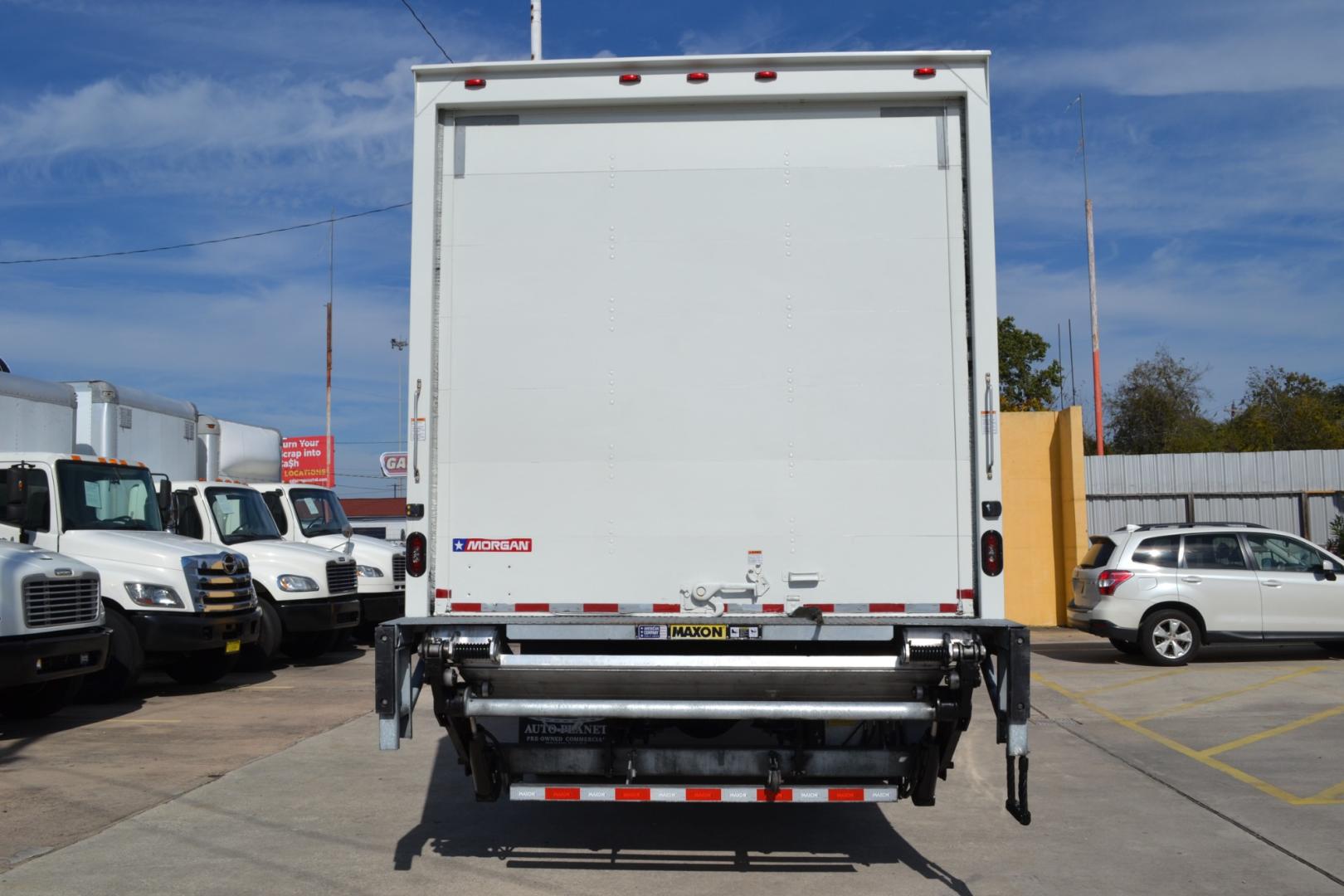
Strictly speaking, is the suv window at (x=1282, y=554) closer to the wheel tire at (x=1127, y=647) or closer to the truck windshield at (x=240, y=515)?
the wheel tire at (x=1127, y=647)

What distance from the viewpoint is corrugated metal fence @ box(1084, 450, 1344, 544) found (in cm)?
2062

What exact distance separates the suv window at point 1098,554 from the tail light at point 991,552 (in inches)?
387

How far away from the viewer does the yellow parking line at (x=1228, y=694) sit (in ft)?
37.5

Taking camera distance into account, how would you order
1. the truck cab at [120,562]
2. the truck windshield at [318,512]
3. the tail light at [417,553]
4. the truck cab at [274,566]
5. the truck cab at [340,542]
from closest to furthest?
the tail light at [417,553]
the truck cab at [120,562]
the truck cab at [274,566]
the truck cab at [340,542]
the truck windshield at [318,512]

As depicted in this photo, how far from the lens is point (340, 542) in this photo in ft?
60.1

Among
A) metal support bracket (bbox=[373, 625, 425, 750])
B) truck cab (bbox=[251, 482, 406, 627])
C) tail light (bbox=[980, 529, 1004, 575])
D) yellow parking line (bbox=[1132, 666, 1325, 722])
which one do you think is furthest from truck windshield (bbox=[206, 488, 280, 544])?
tail light (bbox=[980, 529, 1004, 575])

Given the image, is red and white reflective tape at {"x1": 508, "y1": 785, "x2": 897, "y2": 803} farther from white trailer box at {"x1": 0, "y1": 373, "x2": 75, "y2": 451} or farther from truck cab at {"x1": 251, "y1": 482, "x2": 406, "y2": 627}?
truck cab at {"x1": 251, "y1": 482, "x2": 406, "y2": 627}

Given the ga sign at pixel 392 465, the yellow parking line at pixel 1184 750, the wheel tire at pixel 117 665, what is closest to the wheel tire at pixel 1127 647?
the yellow parking line at pixel 1184 750

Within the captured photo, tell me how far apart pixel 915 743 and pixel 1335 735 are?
6021 mm

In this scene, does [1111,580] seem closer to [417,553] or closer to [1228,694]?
[1228,694]

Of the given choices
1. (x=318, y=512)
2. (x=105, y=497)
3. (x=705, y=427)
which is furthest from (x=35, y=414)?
(x=705, y=427)

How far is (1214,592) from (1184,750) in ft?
17.6

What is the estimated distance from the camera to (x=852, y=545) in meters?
5.89

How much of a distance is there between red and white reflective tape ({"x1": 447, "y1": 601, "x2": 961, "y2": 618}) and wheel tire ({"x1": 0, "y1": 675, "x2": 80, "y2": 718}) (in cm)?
747
